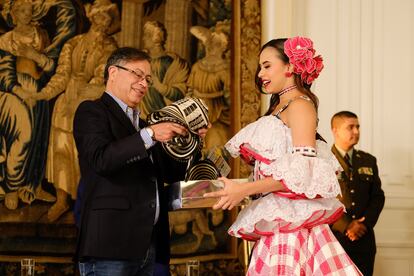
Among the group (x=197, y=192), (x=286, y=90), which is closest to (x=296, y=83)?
(x=286, y=90)

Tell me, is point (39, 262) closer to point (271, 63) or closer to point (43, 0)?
point (43, 0)

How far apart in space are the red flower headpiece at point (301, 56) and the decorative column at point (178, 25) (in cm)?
330

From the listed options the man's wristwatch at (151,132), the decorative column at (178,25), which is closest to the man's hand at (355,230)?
the decorative column at (178,25)

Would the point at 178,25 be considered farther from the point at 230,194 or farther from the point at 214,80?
the point at 230,194

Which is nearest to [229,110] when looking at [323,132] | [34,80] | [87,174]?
[323,132]

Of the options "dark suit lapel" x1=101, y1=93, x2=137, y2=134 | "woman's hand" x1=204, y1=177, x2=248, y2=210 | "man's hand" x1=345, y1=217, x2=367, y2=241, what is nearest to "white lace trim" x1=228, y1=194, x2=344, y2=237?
"woman's hand" x1=204, y1=177, x2=248, y2=210

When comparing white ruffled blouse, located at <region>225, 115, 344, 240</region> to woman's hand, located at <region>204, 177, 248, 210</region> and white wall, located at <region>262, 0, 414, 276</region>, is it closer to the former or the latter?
woman's hand, located at <region>204, 177, 248, 210</region>

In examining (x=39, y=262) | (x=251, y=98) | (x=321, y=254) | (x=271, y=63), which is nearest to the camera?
(x=321, y=254)

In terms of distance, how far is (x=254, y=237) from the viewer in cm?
317

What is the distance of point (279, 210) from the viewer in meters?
3.05

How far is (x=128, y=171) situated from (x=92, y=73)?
9.99ft

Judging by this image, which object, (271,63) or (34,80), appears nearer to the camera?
(271,63)

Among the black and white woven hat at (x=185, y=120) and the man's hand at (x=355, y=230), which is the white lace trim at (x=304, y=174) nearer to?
the black and white woven hat at (x=185, y=120)

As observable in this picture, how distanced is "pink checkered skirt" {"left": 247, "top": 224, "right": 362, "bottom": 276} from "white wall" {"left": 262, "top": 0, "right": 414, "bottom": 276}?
394cm
